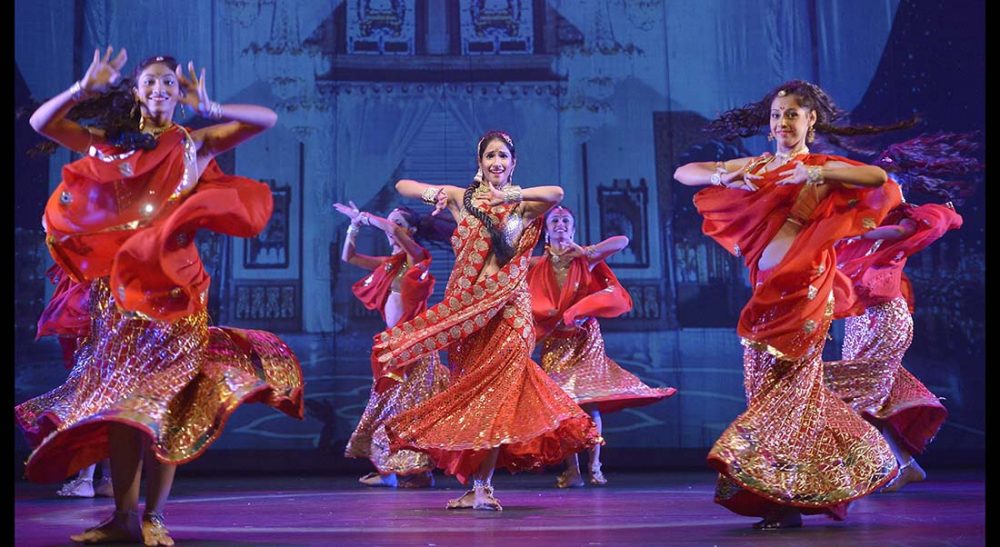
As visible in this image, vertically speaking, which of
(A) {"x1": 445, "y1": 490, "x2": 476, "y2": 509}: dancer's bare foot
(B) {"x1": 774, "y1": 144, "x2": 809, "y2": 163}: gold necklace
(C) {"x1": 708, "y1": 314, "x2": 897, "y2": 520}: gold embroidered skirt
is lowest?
(A) {"x1": 445, "y1": 490, "x2": 476, "y2": 509}: dancer's bare foot

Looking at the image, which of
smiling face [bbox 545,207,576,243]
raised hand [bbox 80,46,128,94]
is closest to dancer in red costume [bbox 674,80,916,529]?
raised hand [bbox 80,46,128,94]

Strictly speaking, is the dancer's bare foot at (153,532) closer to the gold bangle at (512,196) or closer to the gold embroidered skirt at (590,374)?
the gold bangle at (512,196)

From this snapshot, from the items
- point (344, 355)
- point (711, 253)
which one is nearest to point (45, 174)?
point (344, 355)

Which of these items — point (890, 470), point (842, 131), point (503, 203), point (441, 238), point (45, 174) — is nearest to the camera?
point (890, 470)

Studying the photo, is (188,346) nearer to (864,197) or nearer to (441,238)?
(864,197)

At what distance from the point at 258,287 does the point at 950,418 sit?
455 cm

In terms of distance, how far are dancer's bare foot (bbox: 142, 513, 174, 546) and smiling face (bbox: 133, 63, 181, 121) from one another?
3.80 feet

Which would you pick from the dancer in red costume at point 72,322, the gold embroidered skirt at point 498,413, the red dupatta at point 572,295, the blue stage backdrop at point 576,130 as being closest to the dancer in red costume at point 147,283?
the gold embroidered skirt at point 498,413

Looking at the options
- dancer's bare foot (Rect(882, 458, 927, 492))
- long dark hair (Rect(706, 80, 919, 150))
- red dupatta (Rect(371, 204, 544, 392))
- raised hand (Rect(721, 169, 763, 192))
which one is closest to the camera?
raised hand (Rect(721, 169, 763, 192))

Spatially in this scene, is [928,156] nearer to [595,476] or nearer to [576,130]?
[595,476]

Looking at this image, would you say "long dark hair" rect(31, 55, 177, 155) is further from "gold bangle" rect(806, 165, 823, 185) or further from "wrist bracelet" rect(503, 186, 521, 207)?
"gold bangle" rect(806, 165, 823, 185)

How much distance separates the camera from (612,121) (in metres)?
7.56

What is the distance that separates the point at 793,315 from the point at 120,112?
85.2 inches

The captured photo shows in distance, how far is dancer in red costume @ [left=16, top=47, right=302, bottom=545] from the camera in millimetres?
3133
